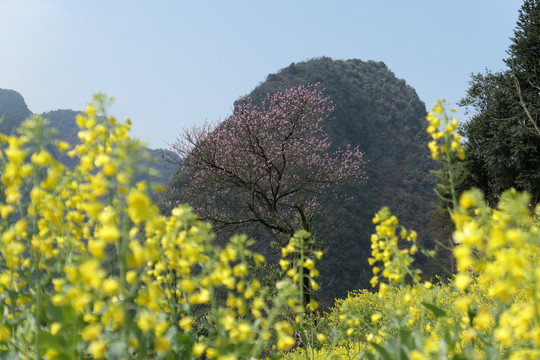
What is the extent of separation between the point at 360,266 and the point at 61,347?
30025 millimetres

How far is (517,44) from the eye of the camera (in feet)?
57.7

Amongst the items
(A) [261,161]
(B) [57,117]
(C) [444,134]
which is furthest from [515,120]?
(B) [57,117]

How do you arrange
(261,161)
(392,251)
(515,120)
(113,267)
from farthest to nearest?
1. (515,120)
2. (261,161)
3. (392,251)
4. (113,267)

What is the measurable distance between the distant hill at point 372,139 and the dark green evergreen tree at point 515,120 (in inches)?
527

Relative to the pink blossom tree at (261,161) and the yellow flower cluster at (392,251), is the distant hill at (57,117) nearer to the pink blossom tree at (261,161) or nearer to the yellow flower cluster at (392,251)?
the pink blossom tree at (261,161)

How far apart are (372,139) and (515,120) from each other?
3366cm

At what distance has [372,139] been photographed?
167 feet

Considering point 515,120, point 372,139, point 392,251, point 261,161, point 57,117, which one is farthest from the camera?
point 57,117

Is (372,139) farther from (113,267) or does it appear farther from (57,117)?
(57,117)

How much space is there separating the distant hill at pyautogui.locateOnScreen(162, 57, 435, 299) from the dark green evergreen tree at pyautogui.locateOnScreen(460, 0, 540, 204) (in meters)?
13.4

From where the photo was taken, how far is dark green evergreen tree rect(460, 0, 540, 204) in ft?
54.7

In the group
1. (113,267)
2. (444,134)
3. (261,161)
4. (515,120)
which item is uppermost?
(515,120)

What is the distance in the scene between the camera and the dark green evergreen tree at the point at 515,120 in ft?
54.7

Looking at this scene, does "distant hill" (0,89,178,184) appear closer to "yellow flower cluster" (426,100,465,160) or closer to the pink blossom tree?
the pink blossom tree
